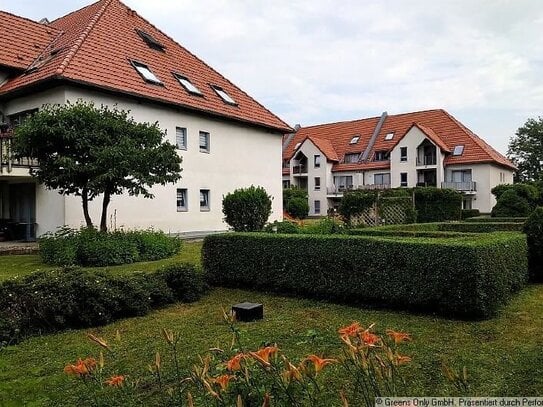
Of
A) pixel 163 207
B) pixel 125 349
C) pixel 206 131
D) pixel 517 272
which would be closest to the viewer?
pixel 125 349

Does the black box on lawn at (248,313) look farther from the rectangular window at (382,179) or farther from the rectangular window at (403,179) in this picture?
the rectangular window at (382,179)

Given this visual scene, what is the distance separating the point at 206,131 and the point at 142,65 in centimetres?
393

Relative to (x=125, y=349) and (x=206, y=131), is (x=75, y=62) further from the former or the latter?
(x=125, y=349)

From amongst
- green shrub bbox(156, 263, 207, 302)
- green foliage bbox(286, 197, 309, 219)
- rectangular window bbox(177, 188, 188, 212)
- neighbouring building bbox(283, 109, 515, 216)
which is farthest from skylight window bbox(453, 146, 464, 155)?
green shrub bbox(156, 263, 207, 302)

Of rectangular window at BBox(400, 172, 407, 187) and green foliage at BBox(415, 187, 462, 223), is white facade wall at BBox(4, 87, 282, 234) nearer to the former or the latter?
green foliage at BBox(415, 187, 462, 223)

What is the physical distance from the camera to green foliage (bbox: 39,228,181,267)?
12000 millimetres

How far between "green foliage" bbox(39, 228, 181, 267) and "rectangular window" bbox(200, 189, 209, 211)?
7.96 m

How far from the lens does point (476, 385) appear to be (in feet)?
13.3

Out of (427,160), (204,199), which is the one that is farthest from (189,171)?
(427,160)

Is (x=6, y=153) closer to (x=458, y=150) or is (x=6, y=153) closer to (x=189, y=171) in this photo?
(x=189, y=171)

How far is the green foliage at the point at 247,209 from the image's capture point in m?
13.2

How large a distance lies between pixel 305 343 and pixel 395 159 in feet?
136

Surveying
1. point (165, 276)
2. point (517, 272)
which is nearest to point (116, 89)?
point (165, 276)

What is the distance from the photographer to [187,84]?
21.6 metres
